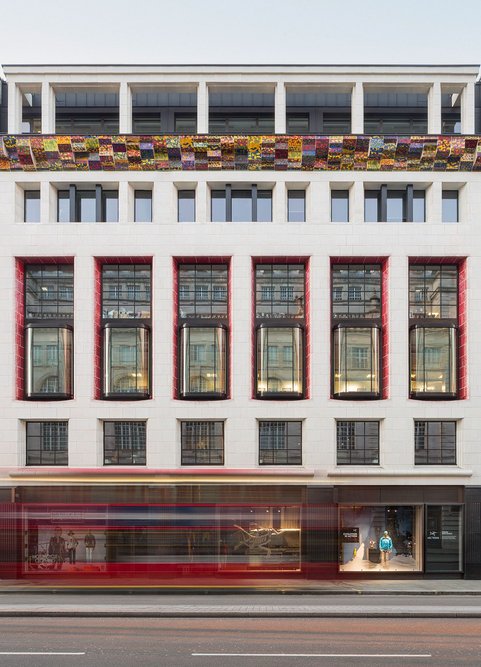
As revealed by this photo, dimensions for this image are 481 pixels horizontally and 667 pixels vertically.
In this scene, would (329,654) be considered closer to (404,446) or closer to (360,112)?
(404,446)

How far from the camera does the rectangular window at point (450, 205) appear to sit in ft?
103

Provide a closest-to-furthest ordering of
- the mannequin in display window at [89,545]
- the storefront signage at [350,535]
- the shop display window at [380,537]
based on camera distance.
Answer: the mannequin in display window at [89,545] < the shop display window at [380,537] < the storefront signage at [350,535]

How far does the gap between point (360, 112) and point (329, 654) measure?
24.0 meters

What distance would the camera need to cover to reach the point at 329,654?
14.9 metres

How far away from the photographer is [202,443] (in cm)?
3028

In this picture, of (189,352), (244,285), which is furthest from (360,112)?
(189,352)

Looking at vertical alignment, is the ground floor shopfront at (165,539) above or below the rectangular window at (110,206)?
below

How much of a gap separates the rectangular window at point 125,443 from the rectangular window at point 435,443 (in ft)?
41.3

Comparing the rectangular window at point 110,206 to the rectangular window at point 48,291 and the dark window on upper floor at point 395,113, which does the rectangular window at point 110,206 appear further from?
the dark window on upper floor at point 395,113

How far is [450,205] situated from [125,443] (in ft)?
62.8

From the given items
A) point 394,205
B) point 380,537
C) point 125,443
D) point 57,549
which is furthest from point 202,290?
point 380,537

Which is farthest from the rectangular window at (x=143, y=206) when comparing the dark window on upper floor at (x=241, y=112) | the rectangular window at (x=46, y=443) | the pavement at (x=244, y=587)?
the pavement at (x=244, y=587)

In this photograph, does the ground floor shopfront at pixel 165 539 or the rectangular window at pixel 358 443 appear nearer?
the ground floor shopfront at pixel 165 539

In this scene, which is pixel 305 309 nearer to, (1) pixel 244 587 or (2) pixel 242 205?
(2) pixel 242 205
